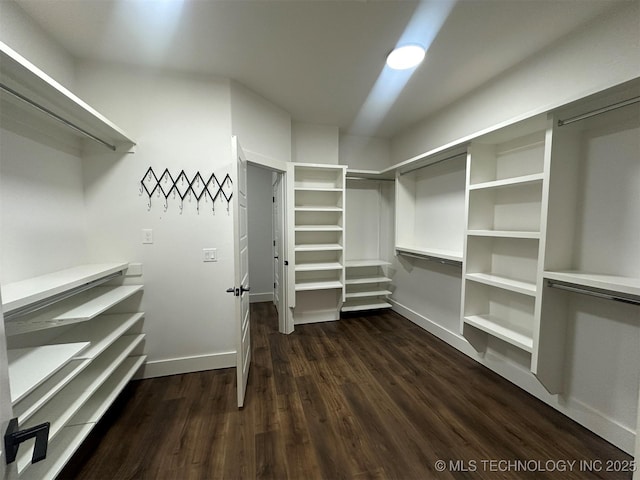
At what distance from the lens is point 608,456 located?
155cm

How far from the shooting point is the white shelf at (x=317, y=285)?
3.22 meters

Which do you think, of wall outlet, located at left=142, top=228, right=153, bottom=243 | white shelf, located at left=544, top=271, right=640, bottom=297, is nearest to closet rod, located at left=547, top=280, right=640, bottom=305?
white shelf, located at left=544, top=271, right=640, bottom=297

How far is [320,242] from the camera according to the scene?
3568 mm

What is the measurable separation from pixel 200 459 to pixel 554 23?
3.59 m

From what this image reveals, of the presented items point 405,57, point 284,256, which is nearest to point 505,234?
point 405,57

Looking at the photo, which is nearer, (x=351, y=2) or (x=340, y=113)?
(x=351, y=2)

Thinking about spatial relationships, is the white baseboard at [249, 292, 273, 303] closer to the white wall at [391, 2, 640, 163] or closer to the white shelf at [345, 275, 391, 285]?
the white shelf at [345, 275, 391, 285]

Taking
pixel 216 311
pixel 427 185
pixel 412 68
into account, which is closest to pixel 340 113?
pixel 412 68

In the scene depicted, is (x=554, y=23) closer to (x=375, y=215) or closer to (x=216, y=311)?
(x=375, y=215)

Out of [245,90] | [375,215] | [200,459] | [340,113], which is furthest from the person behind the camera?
[375,215]

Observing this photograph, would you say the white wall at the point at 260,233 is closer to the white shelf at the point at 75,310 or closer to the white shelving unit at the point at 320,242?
the white shelving unit at the point at 320,242

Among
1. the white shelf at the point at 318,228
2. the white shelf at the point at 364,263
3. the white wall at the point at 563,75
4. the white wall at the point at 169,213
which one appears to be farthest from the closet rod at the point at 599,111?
the white wall at the point at 169,213

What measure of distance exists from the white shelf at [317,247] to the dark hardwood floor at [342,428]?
127 centimetres

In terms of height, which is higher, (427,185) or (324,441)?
(427,185)
